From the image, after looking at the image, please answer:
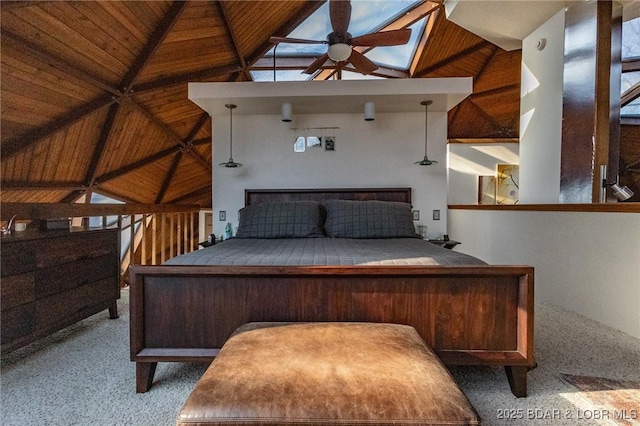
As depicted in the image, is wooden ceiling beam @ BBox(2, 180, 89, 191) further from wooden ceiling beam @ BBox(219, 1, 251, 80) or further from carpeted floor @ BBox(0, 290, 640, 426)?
carpeted floor @ BBox(0, 290, 640, 426)

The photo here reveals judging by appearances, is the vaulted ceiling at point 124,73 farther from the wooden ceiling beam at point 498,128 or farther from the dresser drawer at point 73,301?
the dresser drawer at point 73,301

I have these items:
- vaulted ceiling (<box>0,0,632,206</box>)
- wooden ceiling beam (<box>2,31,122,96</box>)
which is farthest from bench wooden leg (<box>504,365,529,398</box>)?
wooden ceiling beam (<box>2,31,122,96</box>)

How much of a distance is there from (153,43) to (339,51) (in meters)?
2.34

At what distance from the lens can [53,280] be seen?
194 centimetres

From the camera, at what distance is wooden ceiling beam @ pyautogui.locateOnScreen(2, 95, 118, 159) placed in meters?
4.16

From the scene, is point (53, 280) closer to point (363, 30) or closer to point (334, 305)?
point (334, 305)

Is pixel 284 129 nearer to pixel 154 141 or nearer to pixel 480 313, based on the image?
pixel 480 313

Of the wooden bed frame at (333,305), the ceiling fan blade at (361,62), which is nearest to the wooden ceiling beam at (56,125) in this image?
the ceiling fan blade at (361,62)

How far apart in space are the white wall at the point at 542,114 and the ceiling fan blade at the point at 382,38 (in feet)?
5.22

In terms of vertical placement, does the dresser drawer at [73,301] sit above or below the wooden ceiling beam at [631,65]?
below

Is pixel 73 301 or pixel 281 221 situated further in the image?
pixel 281 221

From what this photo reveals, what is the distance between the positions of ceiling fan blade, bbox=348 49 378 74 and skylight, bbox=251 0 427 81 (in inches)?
34.7

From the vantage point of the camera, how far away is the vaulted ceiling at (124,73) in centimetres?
320

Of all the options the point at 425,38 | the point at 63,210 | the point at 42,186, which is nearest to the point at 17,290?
the point at 63,210
